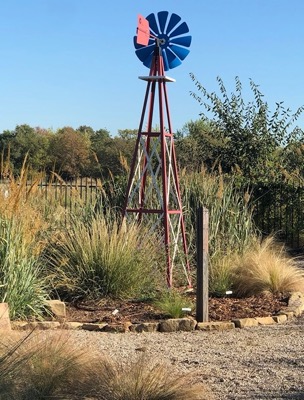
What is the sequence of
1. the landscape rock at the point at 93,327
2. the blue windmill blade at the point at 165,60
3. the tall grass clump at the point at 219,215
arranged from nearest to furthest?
the landscape rock at the point at 93,327
the blue windmill blade at the point at 165,60
the tall grass clump at the point at 219,215

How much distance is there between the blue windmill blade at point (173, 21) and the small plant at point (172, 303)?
4099mm

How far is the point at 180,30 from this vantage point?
10367 millimetres

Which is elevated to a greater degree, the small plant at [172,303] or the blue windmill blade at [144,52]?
the blue windmill blade at [144,52]

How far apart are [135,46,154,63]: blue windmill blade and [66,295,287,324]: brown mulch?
3.74 m

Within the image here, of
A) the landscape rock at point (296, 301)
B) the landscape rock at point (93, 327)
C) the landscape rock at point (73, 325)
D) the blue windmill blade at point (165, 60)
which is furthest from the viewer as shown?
the blue windmill blade at point (165, 60)

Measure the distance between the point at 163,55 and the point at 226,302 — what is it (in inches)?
153

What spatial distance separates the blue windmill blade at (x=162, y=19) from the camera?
33.5ft

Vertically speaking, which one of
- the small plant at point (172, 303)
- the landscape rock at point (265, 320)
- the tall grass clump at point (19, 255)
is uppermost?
the tall grass clump at point (19, 255)

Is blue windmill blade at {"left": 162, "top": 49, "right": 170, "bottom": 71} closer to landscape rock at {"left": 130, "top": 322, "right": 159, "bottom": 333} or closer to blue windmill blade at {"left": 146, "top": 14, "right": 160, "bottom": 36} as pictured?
blue windmill blade at {"left": 146, "top": 14, "right": 160, "bottom": 36}

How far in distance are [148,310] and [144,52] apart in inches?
162

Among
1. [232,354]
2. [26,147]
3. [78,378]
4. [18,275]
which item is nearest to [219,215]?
[18,275]

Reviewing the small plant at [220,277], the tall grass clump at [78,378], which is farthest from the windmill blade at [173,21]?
the tall grass clump at [78,378]

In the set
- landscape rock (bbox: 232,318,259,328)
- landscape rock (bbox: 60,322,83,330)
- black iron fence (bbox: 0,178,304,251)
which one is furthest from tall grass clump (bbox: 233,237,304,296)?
black iron fence (bbox: 0,178,304,251)

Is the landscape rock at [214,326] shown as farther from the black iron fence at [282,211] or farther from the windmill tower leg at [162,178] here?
the black iron fence at [282,211]
